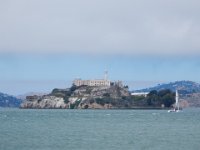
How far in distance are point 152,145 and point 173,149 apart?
4047 millimetres

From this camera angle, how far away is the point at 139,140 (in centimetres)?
7462

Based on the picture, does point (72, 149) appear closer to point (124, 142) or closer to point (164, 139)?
point (124, 142)

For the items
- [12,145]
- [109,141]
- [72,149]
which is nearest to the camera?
[72,149]

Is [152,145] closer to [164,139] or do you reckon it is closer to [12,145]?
[164,139]

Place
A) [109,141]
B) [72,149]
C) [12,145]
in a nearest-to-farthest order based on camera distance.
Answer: [72,149] → [12,145] → [109,141]

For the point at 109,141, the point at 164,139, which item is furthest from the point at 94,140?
the point at 164,139

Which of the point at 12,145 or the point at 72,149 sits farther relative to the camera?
the point at 12,145

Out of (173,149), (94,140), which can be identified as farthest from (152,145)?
(94,140)

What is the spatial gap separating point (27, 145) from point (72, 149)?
6105 mm

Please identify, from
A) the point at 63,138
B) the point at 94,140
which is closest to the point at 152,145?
Answer: the point at 94,140

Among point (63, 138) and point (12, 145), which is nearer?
point (12, 145)

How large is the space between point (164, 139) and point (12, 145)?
18.2 metres

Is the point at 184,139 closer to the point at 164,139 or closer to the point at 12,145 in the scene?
the point at 164,139

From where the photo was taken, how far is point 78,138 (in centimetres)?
7669
